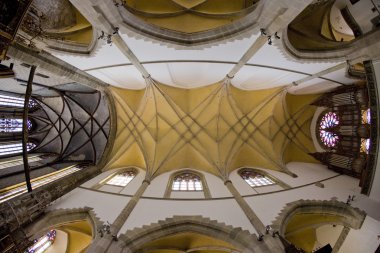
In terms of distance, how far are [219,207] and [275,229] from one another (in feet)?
7.14

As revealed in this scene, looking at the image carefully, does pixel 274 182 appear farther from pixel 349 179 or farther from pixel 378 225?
pixel 378 225

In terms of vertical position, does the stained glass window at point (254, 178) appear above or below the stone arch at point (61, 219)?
above

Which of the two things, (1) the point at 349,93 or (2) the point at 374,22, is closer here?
(2) the point at 374,22

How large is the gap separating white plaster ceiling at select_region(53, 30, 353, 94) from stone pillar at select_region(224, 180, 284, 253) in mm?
5017

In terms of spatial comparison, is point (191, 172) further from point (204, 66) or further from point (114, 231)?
point (114, 231)

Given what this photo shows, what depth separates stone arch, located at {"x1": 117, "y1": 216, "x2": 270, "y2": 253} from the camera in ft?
21.4

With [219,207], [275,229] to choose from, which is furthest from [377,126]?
[219,207]

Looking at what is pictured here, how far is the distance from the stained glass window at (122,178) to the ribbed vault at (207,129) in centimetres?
84

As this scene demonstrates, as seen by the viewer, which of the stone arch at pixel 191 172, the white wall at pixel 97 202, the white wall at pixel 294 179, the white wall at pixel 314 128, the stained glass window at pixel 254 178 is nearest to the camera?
the white wall at pixel 97 202

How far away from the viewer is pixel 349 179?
1012cm

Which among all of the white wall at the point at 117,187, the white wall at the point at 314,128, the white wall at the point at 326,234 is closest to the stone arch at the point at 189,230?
the white wall at the point at 117,187

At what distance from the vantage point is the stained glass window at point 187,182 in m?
10.6

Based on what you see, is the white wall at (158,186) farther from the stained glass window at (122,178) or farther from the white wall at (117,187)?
the stained glass window at (122,178)

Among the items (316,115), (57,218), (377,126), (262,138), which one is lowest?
(57,218)
